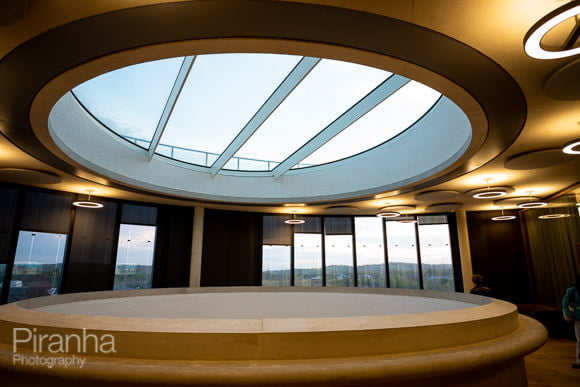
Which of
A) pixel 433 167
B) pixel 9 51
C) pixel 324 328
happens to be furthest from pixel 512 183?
pixel 9 51

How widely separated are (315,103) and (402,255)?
379 inches

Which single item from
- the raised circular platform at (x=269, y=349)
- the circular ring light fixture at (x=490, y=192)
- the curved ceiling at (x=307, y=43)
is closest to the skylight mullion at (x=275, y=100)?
the curved ceiling at (x=307, y=43)

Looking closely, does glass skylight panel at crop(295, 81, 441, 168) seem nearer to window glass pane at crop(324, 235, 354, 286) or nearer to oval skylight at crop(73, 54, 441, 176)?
oval skylight at crop(73, 54, 441, 176)

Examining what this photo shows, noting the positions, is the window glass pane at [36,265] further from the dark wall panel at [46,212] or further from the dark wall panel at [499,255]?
the dark wall panel at [499,255]

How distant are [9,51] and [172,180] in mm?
7375

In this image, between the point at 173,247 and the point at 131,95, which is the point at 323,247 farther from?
the point at 131,95

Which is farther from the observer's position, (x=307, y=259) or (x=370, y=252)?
(x=370, y=252)

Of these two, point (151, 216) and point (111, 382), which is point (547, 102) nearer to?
point (111, 382)

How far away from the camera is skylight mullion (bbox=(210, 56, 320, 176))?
543 centimetres

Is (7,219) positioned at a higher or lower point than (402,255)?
higher

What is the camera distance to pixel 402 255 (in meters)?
14.5

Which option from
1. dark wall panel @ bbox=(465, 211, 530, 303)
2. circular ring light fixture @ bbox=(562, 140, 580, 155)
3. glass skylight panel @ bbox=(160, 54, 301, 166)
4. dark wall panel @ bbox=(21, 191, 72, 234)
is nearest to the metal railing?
glass skylight panel @ bbox=(160, 54, 301, 166)

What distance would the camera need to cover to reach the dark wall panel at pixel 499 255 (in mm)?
13156

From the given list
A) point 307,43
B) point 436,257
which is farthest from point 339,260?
point 307,43
